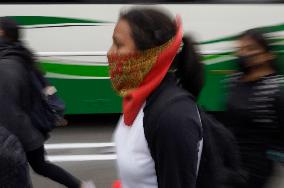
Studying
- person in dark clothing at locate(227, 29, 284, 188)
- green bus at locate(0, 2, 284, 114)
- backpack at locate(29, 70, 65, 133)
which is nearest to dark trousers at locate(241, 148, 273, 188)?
person in dark clothing at locate(227, 29, 284, 188)

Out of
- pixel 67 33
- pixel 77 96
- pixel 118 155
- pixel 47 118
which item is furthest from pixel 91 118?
pixel 118 155

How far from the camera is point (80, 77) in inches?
246

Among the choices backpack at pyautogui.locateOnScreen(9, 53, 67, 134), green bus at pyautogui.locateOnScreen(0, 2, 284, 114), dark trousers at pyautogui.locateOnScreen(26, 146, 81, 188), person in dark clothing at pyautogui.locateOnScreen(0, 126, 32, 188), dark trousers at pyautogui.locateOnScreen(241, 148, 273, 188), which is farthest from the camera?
green bus at pyautogui.locateOnScreen(0, 2, 284, 114)

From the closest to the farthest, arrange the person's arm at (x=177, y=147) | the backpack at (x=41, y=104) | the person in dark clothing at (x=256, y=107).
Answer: the person's arm at (x=177, y=147) < the person in dark clothing at (x=256, y=107) < the backpack at (x=41, y=104)

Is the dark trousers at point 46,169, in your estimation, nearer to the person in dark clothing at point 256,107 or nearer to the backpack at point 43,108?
the backpack at point 43,108

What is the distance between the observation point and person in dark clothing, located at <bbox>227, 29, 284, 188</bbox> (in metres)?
2.94

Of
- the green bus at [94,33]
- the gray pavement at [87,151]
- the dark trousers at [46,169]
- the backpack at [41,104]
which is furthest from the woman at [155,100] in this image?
the green bus at [94,33]

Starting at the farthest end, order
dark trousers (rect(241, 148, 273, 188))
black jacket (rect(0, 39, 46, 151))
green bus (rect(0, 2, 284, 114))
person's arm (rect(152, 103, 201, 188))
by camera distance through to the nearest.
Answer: green bus (rect(0, 2, 284, 114)) < black jacket (rect(0, 39, 46, 151)) < dark trousers (rect(241, 148, 273, 188)) < person's arm (rect(152, 103, 201, 188))

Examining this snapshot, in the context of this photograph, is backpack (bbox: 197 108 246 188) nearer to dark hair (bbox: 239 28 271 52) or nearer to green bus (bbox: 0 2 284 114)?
dark hair (bbox: 239 28 271 52)

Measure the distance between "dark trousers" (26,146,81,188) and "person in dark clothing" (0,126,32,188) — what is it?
2129mm

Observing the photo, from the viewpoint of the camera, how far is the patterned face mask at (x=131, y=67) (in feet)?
5.49

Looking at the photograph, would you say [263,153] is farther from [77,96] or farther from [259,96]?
[77,96]

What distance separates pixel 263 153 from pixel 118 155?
4.83 feet

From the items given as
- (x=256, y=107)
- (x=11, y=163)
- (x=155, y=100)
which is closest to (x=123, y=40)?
(x=155, y=100)
